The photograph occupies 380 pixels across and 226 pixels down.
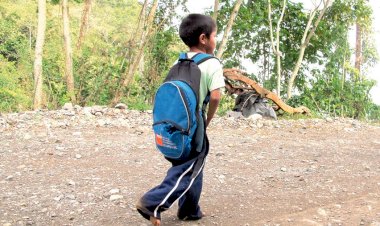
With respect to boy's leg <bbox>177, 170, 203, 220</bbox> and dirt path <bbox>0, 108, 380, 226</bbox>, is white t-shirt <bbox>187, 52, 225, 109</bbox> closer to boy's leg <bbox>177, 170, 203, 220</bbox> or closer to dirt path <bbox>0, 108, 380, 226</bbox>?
boy's leg <bbox>177, 170, 203, 220</bbox>

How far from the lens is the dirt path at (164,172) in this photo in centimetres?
345

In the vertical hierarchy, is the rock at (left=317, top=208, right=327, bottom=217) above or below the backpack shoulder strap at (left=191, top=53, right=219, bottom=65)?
below

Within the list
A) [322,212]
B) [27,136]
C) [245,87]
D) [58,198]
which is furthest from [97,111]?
[322,212]

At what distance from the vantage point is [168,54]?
1021cm

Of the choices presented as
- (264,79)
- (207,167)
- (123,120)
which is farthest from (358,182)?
(264,79)

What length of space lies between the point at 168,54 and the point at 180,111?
749 centimetres

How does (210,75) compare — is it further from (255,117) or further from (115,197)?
(255,117)

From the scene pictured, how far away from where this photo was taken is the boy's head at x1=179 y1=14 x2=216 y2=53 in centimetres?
296

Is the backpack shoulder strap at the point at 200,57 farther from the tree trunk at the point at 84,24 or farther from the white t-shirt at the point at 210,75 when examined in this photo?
the tree trunk at the point at 84,24

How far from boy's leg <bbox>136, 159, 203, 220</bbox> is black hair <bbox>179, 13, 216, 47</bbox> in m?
0.78

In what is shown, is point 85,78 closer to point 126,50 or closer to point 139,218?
point 126,50

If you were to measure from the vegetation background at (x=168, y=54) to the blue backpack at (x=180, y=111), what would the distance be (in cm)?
609

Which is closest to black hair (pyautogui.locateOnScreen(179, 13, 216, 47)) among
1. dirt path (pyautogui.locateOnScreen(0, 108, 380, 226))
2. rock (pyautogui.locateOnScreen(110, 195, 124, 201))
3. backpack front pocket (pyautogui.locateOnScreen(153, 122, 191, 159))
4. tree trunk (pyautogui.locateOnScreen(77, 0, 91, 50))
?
backpack front pocket (pyautogui.locateOnScreen(153, 122, 191, 159))

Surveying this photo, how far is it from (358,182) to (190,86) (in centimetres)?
233
